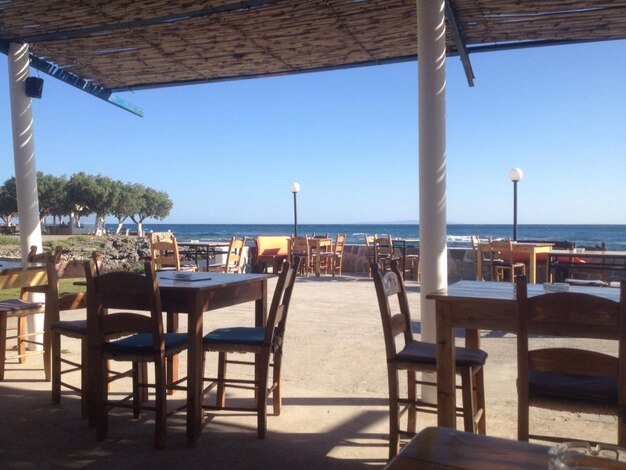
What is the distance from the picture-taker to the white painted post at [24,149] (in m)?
4.59

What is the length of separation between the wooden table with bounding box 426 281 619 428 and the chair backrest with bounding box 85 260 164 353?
133cm

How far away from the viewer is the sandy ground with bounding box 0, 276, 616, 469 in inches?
101

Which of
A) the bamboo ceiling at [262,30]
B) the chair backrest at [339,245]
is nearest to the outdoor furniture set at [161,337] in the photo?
the bamboo ceiling at [262,30]

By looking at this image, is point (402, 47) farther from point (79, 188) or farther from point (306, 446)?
point (79, 188)

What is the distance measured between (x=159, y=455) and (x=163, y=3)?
114 inches

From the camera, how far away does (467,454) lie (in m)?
0.98

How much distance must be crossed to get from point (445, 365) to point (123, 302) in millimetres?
1650

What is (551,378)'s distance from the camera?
2.12 metres

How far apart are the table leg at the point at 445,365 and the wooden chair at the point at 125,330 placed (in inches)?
52.1

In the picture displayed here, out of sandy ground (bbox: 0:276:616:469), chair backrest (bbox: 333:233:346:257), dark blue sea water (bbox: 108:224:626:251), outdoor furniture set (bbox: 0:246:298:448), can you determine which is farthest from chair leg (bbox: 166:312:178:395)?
dark blue sea water (bbox: 108:224:626:251)

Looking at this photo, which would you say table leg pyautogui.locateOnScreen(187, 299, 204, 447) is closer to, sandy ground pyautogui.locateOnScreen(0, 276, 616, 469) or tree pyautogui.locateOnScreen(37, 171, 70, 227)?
sandy ground pyautogui.locateOnScreen(0, 276, 616, 469)

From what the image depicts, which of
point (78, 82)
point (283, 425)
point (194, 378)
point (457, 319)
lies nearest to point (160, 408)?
point (194, 378)

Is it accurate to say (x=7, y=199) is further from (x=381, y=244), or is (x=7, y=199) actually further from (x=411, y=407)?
(x=411, y=407)

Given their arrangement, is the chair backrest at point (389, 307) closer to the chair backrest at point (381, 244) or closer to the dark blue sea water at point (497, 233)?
the chair backrest at point (381, 244)
